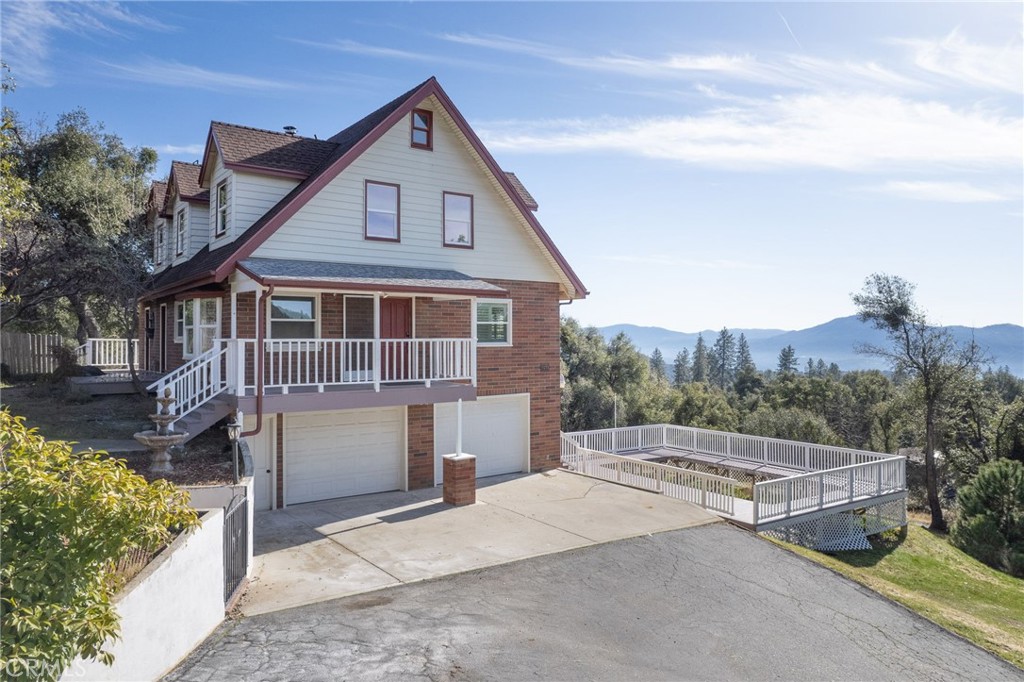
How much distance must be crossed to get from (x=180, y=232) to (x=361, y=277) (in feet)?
27.3

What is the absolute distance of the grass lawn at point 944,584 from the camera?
32.8ft

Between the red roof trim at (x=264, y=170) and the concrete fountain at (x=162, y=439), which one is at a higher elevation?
the red roof trim at (x=264, y=170)

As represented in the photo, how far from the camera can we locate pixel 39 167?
24.5m

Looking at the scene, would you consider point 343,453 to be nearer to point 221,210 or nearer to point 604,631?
point 221,210

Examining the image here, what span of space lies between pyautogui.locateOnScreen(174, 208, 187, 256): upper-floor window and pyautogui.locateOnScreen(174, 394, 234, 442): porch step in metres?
7.71

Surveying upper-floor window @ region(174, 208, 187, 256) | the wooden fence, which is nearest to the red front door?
upper-floor window @ region(174, 208, 187, 256)

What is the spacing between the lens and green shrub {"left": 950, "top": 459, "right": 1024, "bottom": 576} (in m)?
20.3

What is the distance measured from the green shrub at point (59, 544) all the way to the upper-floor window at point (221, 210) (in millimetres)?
11541

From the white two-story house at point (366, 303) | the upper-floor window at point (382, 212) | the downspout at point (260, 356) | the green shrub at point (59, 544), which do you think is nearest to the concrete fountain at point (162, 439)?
the white two-story house at point (366, 303)

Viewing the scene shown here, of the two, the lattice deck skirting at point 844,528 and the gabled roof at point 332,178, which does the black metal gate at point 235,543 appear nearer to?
the gabled roof at point 332,178

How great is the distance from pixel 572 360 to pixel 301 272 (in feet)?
130

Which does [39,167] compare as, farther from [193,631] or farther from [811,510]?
[811,510]

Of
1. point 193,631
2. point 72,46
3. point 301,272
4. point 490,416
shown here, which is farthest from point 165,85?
point 193,631

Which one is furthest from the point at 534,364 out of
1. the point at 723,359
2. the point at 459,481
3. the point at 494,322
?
the point at 723,359
